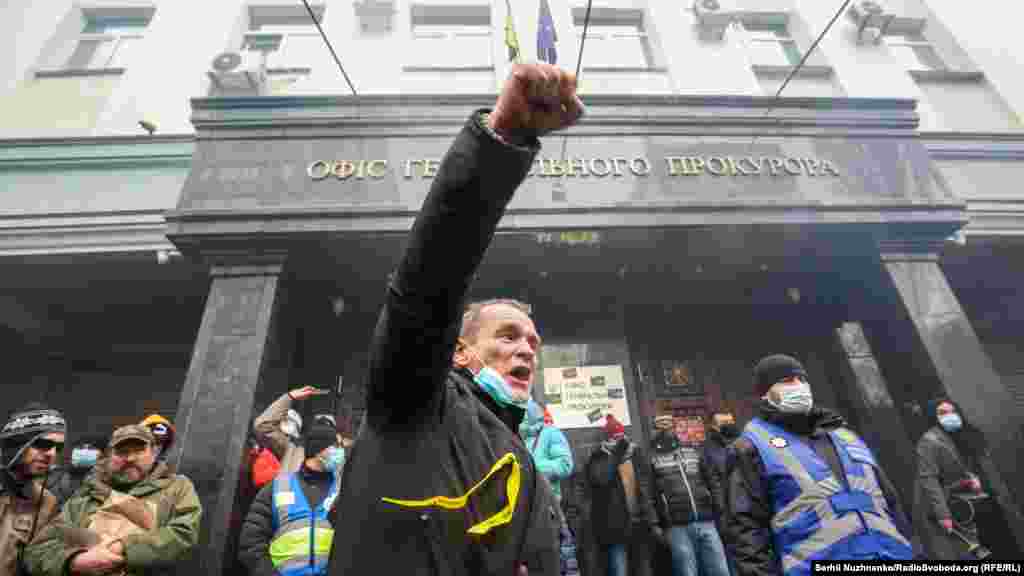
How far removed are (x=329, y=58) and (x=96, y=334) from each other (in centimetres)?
561

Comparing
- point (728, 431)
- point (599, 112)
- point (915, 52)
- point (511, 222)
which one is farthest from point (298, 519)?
point (915, 52)

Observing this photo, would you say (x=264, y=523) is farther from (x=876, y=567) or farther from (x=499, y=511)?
(x=876, y=567)

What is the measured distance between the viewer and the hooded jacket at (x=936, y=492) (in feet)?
13.9

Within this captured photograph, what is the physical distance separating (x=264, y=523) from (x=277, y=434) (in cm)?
115

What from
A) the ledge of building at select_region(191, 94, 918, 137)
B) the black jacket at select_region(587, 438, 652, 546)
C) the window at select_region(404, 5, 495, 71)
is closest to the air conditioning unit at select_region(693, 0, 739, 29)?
the ledge of building at select_region(191, 94, 918, 137)

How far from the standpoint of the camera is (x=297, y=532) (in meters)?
3.17

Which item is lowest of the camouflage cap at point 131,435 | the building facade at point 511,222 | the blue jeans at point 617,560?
the blue jeans at point 617,560

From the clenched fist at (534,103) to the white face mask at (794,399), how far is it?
2.80 m

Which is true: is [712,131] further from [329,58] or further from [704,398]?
[329,58]

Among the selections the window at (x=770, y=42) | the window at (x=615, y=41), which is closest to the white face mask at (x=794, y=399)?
the window at (x=615, y=41)

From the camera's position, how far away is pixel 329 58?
7996mm

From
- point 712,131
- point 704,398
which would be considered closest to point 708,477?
point 704,398

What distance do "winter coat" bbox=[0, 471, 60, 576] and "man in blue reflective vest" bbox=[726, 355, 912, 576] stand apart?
3947 mm

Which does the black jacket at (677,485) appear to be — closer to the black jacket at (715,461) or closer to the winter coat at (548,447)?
the black jacket at (715,461)
